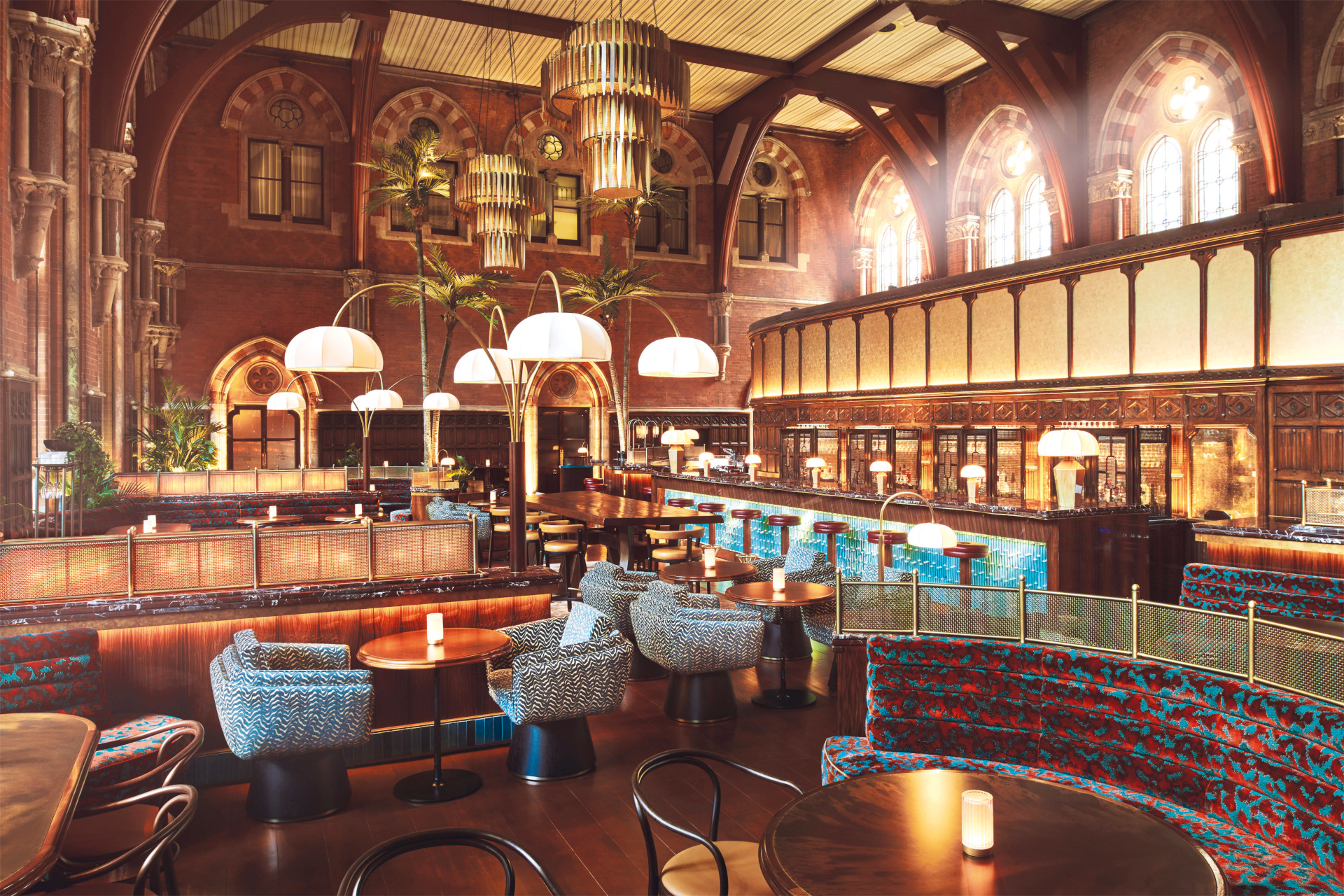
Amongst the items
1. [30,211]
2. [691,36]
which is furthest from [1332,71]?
[30,211]

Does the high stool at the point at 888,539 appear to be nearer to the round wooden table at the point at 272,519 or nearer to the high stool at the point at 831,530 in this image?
the high stool at the point at 831,530

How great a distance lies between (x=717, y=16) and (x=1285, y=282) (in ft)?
32.6

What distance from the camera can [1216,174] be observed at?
38.7 feet

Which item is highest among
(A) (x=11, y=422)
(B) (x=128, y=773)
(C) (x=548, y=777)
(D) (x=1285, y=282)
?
(D) (x=1285, y=282)

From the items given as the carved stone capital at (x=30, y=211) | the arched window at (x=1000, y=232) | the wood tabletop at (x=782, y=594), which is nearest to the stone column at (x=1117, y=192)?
the arched window at (x=1000, y=232)

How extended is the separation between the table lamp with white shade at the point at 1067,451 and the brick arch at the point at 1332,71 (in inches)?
283

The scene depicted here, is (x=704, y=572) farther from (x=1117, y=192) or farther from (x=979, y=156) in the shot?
(x=979, y=156)

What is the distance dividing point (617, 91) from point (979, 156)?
492 inches

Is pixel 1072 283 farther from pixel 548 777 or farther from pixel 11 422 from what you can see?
pixel 11 422

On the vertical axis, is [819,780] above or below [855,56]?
below

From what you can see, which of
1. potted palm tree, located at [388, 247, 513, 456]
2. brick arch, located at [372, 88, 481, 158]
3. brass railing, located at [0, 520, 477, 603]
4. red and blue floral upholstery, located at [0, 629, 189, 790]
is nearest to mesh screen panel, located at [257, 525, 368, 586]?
brass railing, located at [0, 520, 477, 603]

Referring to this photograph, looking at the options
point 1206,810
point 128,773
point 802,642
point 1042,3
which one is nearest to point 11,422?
point 128,773

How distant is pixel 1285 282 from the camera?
8.78 metres

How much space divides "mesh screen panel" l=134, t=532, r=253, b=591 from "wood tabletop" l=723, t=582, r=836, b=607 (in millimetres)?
2835
